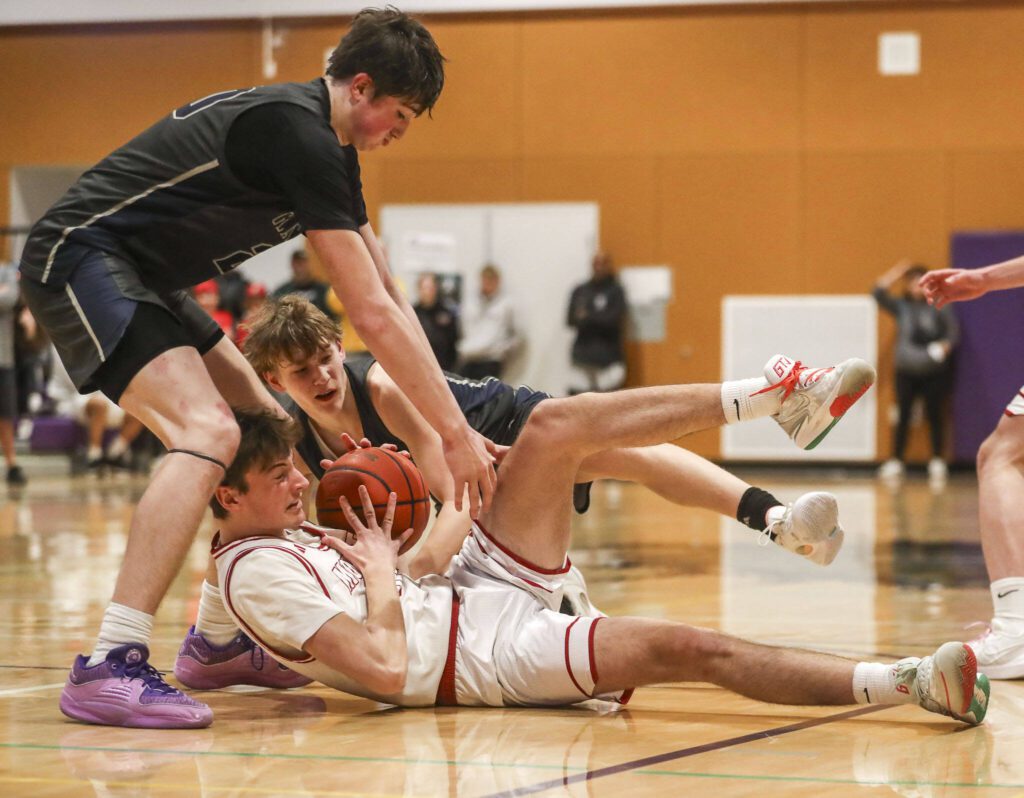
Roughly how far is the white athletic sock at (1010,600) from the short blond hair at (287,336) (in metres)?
2.10

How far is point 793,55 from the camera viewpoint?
15.3 metres

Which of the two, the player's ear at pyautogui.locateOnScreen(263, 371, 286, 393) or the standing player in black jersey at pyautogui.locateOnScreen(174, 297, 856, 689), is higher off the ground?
the player's ear at pyautogui.locateOnScreen(263, 371, 286, 393)

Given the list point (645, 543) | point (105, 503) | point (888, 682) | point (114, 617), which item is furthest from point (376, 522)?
point (105, 503)

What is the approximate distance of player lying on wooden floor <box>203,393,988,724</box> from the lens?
3.45 meters

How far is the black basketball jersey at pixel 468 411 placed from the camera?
453 centimetres

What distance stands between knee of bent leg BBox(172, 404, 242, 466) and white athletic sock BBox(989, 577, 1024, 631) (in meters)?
2.25

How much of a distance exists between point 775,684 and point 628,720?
37cm

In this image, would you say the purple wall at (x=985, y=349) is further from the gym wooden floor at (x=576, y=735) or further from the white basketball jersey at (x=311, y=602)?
the white basketball jersey at (x=311, y=602)

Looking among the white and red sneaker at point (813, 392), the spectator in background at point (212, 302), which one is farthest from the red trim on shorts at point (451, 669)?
the spectator in background at point (212, 302)

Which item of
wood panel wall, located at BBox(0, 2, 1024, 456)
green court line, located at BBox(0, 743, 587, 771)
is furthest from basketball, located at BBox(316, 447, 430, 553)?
wood panel wall, located at BBox(0, 2, 1024, 456)

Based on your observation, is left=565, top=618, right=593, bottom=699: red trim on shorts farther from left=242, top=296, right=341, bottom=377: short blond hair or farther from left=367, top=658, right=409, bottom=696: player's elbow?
left=242, top=296, right=341, bottom=377: short blond hair

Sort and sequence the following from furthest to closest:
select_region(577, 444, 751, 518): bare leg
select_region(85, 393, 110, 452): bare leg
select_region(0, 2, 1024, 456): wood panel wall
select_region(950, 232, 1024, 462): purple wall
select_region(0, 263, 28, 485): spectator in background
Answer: select_region(0, 2, 1024, 456): wood panel wall, select_region(950, 232, 1024, 462): purple wall, select_region(85, 393, 110, 452): bare leg, select_region(0, 263, 28, 485): spectator in background, select_region(577, 444, 751, 518): bare leg

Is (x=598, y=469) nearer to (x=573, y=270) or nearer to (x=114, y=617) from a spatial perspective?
(x=114, y=617)

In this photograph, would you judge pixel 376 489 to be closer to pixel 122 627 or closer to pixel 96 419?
pixel 122 627
